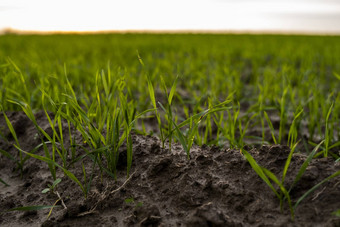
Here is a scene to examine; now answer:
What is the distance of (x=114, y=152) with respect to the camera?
1.47m

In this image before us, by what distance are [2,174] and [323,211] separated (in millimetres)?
1494

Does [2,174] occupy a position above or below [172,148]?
below

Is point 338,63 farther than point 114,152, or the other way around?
point 338,63

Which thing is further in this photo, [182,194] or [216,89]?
[216,89]

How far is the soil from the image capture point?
1.19m

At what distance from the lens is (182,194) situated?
131 cm

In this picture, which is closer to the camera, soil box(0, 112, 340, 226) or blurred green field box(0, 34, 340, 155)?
soil box(0, 112, 340, 226)

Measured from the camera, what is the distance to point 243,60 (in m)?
5.64

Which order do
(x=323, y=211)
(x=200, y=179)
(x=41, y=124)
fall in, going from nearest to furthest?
(x=323, y=211) < (x=200, y=179) < (x=41, y=124)

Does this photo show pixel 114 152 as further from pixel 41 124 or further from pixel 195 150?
pixel 41 124

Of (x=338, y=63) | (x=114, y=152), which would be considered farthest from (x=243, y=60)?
(x=114, y=152)

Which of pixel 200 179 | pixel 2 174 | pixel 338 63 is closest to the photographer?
pixel 200 179

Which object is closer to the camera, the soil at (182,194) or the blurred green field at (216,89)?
the soil at (182,194)

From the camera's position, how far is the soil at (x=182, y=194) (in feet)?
3.91
